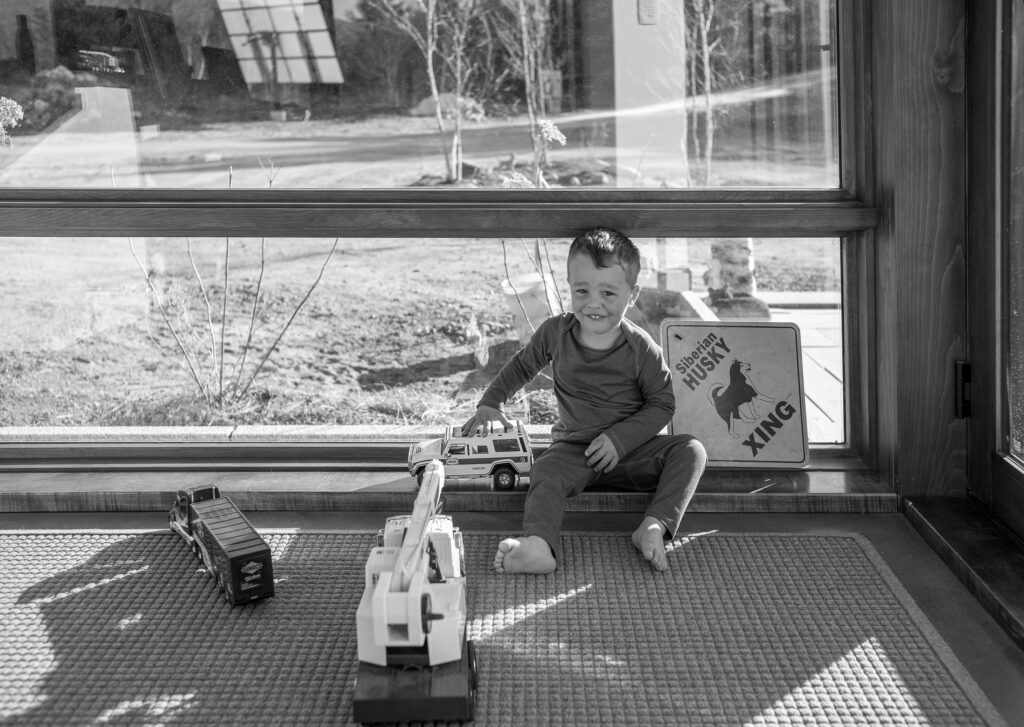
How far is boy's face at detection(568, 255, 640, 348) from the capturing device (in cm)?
212

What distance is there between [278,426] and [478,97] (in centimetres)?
90

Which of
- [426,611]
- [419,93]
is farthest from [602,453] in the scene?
[419,93]

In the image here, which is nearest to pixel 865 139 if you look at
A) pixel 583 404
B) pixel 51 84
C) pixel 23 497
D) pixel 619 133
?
A: pixel 619 133

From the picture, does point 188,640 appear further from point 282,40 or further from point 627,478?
point 282,40

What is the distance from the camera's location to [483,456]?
2.18 metres

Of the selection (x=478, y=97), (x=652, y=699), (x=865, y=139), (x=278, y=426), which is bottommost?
(x=652, y=699)

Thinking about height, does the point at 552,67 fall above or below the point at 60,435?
above

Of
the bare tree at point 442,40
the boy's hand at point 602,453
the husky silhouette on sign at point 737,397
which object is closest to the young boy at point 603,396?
the boy's hand at point 602,453

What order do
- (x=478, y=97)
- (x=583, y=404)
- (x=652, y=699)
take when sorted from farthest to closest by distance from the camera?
(x=478, y=97) → (x=583, y=404) → (x=652, y=699)

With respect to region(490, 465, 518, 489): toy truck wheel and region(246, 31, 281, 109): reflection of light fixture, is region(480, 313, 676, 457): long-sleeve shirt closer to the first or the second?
region(490, 465, 518, 489): toy truck wheel

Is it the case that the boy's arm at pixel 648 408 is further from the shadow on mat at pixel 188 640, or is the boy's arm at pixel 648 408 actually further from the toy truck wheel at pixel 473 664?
the toy truck wheel at pixel 473 664

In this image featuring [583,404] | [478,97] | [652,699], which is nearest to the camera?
[652,699]

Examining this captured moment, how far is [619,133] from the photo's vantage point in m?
2.32

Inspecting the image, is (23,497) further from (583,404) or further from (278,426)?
(583,404)
